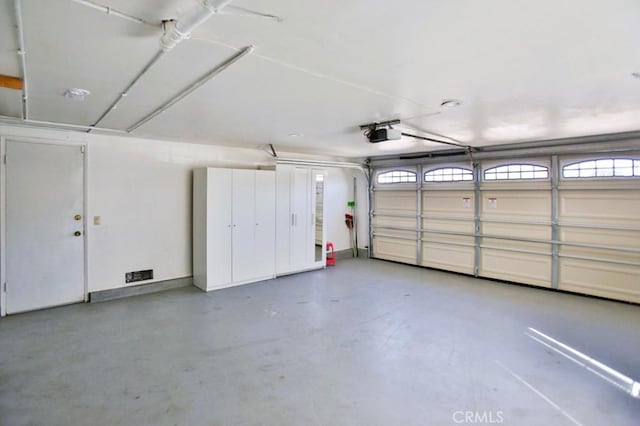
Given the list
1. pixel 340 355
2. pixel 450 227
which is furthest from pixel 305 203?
pixel 340 355

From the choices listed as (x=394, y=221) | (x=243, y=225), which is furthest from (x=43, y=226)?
(x=394, y=221)

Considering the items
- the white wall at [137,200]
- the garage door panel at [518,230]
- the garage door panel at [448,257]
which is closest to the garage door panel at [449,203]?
the garage door panel at [518,230]

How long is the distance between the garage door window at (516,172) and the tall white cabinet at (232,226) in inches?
150

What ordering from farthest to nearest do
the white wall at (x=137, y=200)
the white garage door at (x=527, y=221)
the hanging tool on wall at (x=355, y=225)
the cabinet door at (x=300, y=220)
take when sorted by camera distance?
the hanging tool on wall at (x=355, y=225) < the cabinet door at (x=300, y=220) < the white garage door at (x=527, y=221) < the white wall at (x=137, y=200)

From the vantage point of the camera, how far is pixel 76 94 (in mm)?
2742

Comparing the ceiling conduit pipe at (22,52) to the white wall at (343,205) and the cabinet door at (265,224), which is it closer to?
the cabinet door at (265,224)

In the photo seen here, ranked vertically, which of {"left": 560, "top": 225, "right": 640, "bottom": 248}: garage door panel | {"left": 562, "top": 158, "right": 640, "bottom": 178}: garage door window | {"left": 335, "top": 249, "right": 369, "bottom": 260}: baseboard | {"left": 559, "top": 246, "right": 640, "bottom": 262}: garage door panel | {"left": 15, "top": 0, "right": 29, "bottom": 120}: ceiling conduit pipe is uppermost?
{"left": 15, "top": 0, "right": 29, "bottom": 120}: ceiling conduit pipe

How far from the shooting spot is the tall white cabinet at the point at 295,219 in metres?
5.82

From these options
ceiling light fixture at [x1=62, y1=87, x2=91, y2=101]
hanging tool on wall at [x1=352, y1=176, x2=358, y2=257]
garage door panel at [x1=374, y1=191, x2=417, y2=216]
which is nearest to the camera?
ceiling light fixture at [x1=62, y1=87, x2=91, y2=101]

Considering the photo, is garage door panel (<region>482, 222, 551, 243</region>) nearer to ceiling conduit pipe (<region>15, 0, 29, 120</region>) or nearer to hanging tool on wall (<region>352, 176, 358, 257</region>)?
hanging tool on wall (<region>352, 176, 358, 257</region>)

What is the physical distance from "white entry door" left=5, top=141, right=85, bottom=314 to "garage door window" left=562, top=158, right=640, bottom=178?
6890 mm

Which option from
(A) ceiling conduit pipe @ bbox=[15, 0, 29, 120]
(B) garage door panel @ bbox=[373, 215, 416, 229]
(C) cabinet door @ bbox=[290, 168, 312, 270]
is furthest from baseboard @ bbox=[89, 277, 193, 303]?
(B) garage door panel @ bbox=[373, 215, 416, 229]

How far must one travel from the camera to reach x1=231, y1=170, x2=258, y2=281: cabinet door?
5242 mm

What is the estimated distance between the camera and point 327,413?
2.26 m
